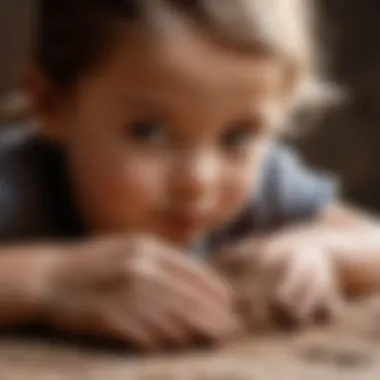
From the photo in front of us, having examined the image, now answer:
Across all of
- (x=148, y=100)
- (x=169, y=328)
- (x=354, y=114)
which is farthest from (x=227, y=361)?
(x=354, y=114)

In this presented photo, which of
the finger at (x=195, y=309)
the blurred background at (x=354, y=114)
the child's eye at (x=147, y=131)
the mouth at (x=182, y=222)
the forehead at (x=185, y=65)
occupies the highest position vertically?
the blurred background at (x=354, y=114)

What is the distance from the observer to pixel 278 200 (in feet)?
2.22

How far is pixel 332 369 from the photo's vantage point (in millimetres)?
475

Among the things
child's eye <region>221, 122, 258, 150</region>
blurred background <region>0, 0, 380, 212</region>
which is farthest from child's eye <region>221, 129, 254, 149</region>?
blurred background <region>0, 0, 380, 212</region>

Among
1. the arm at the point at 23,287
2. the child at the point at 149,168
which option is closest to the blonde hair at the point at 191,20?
the child at the point at 149,168

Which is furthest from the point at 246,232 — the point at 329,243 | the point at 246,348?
the point at 246,348

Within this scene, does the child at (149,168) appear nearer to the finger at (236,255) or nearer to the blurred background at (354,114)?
the finger at (236,255)

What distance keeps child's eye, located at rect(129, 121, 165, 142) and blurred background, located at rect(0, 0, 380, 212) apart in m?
0.24

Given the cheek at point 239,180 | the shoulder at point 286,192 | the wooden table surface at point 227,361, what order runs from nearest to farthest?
the wooden table surface at point 227,361 → the cheek at point 239,180 → the shoulder at point 286,192

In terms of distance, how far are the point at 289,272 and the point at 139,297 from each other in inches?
3.7

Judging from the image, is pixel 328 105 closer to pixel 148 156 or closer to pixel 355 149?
pixel 355 149

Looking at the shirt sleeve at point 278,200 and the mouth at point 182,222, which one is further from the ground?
the shirt sleeve at point 278,200

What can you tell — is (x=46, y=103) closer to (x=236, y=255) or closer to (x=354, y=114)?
(x=236, y=255)

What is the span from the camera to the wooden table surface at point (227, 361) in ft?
1.51
